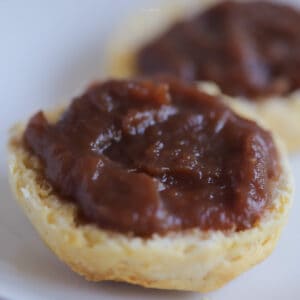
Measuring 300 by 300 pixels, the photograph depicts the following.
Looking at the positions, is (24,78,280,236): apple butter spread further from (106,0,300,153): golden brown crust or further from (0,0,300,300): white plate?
(106,0,300,153): golden brown crust

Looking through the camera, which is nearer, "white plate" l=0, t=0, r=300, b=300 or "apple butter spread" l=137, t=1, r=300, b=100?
"white plate" l=0, t=0, r=300, b=300

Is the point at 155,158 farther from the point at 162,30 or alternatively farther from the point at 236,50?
the point at 162,30

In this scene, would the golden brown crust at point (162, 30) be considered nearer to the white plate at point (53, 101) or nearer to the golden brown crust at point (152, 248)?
the white plate at point (53, 101)

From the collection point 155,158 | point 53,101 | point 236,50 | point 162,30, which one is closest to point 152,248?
point 155,158

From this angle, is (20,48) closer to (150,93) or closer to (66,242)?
(150,93)

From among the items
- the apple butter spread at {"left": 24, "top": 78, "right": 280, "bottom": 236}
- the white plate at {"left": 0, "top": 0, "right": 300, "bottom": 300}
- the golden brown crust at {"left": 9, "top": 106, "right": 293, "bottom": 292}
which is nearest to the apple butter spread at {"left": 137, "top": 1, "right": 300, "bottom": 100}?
the white plate at {"left": 0, "top": 0, "right": 300, "bottom": 300}

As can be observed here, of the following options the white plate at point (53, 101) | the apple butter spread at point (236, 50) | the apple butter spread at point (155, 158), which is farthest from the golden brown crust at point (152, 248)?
the apple butter spread at point (236, 50)
